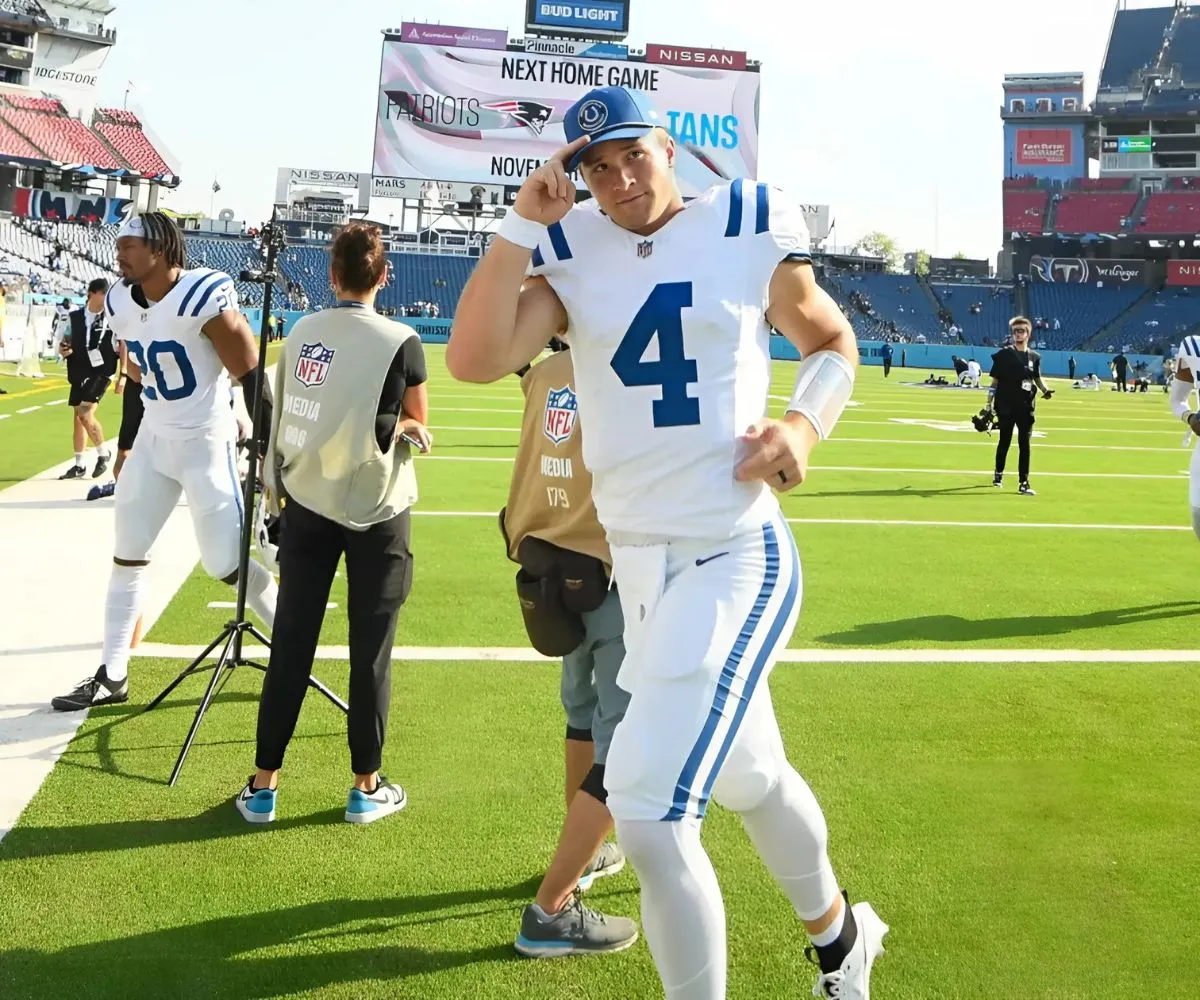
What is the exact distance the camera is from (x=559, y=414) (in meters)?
3.22

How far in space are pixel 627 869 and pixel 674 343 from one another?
75.9 inches

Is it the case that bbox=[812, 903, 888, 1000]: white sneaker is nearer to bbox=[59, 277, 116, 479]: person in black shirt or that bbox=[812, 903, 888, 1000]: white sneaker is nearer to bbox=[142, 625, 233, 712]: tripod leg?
bbox=[142, 625, 233, 712]: tripod leg

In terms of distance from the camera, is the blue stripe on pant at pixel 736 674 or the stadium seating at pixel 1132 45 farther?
the stadium seating at pixel 1132 45

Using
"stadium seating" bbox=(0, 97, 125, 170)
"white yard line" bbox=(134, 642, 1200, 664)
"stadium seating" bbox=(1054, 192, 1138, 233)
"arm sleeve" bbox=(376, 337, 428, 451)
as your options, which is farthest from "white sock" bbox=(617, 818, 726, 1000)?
"stadium seating" bbox=(1054, 192, 1138, 233)

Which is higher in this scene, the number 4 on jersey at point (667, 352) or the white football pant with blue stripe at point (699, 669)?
the number 4 on jersey at point (667, 352)

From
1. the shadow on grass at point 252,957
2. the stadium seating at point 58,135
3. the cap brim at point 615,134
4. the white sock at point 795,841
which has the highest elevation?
the stadium seating at point 58,135

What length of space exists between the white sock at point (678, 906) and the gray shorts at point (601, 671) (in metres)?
0.77

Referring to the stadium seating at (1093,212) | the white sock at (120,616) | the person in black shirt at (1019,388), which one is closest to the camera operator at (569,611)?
the white sock at (120,616)

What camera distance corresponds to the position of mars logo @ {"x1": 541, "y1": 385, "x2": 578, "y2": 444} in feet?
10.4

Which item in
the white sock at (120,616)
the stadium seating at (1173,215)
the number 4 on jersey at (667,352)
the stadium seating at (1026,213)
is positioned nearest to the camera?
the number 4 on jersey at (667,352)

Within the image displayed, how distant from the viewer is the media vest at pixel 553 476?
10.2 feet

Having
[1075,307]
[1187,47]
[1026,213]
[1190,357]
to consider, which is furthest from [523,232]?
[1187,47]

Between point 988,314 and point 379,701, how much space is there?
6827 cm

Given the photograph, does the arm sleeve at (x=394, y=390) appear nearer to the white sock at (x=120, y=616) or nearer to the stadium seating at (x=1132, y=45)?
the white sock at (x=120, y=616)
